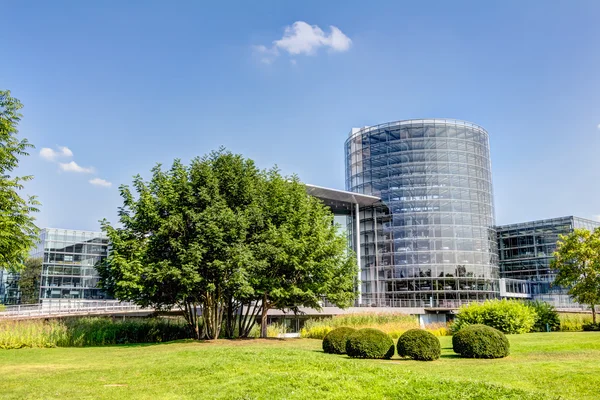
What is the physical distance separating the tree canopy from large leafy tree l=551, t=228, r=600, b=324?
699 inches

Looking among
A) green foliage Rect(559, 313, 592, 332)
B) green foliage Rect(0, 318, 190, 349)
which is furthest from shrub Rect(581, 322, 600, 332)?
green foliage Rect(0, 318, 190, 349)

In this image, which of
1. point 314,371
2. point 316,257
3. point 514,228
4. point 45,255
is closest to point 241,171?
point 316,257

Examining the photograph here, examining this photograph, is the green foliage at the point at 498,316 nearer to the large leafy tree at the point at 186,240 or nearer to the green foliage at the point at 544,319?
the green foliage at the point at 544,319

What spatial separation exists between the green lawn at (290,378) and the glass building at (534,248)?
234 ft

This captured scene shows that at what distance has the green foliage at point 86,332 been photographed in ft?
82.7

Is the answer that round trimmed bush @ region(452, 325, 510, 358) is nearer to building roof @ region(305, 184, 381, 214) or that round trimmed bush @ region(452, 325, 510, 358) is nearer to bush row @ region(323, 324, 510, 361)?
bush row @ region(323, 324, 510, 361)

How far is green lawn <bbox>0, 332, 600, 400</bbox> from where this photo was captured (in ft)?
34.2

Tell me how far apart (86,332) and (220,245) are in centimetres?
913

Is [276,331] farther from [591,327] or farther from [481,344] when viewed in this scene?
[591,327]

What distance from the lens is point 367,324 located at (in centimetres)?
3209

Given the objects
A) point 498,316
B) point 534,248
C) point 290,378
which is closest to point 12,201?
point 290,378

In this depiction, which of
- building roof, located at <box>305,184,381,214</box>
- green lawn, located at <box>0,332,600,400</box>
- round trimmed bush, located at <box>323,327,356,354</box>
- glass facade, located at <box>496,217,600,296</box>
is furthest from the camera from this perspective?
glass facade, located at <box>496,217,600,296</box>

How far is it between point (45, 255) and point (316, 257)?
2319 inches

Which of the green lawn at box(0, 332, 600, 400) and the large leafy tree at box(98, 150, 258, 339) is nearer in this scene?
the green lawn at box(0, 332, 600, 400)
